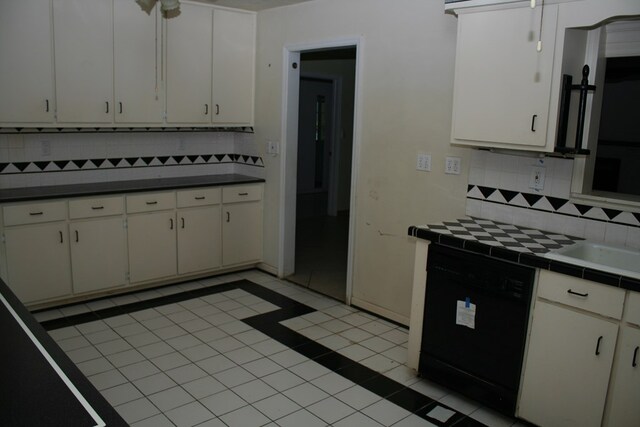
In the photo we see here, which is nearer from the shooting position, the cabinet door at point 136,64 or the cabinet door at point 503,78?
the cabinet door at point 503,78

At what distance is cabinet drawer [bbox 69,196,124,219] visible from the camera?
416cm

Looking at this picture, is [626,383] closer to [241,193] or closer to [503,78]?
[503,78]

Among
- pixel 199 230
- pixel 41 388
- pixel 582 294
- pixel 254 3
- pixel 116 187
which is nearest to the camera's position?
pixel 41 388

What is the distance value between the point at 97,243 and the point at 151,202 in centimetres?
55

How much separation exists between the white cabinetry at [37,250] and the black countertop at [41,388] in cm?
255

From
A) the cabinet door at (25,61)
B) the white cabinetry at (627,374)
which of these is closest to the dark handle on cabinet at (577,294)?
the white cabinetry at (627,374)

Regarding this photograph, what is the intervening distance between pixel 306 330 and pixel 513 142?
6.44 ft

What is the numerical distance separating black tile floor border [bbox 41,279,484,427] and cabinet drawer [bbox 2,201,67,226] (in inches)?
29.5

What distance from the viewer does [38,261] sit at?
13.2ft

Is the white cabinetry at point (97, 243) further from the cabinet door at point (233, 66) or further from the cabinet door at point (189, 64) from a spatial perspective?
the cabinet door at point (233, 66)

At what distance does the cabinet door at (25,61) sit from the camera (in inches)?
153

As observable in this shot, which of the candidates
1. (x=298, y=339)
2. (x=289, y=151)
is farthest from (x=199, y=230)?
Result: (x=298, y=339)

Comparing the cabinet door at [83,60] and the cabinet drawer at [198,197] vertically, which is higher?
the cabinet door at [83,60]

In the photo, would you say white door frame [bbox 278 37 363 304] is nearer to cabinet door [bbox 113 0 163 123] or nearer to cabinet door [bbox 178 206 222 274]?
cabinet door [bbox 178 206 222 274]
